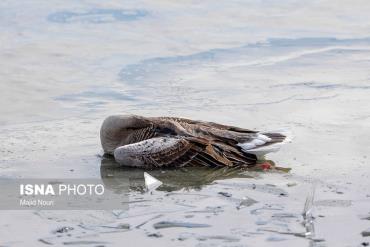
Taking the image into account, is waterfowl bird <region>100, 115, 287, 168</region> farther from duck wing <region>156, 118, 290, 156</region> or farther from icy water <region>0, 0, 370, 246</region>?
icy water <region>0, 0, 370, 246</region>

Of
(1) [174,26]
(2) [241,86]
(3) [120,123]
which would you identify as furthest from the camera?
(1) [174,26]

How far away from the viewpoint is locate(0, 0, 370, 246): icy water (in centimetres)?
875

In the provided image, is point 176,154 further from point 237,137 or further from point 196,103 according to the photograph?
point 196,103

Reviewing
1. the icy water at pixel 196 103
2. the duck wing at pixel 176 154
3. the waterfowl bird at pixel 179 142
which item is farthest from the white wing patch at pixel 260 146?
the icy water at pixel 196 103

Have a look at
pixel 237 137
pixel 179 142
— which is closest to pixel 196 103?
pixel 237 137

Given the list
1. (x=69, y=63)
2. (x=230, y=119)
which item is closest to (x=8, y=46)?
(x=69, y=63)

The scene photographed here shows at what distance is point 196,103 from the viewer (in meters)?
13.8

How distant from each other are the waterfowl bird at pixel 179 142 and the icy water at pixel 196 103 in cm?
18

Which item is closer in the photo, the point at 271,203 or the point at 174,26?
the point at 271,203

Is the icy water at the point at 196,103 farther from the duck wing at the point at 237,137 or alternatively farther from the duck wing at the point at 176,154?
the duck wing at the point at 237,137

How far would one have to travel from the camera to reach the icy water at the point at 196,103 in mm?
8750

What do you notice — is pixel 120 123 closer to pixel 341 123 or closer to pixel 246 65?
pixel 341 123

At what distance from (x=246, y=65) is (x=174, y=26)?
272 centimetres

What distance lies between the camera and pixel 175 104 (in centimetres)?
1373
